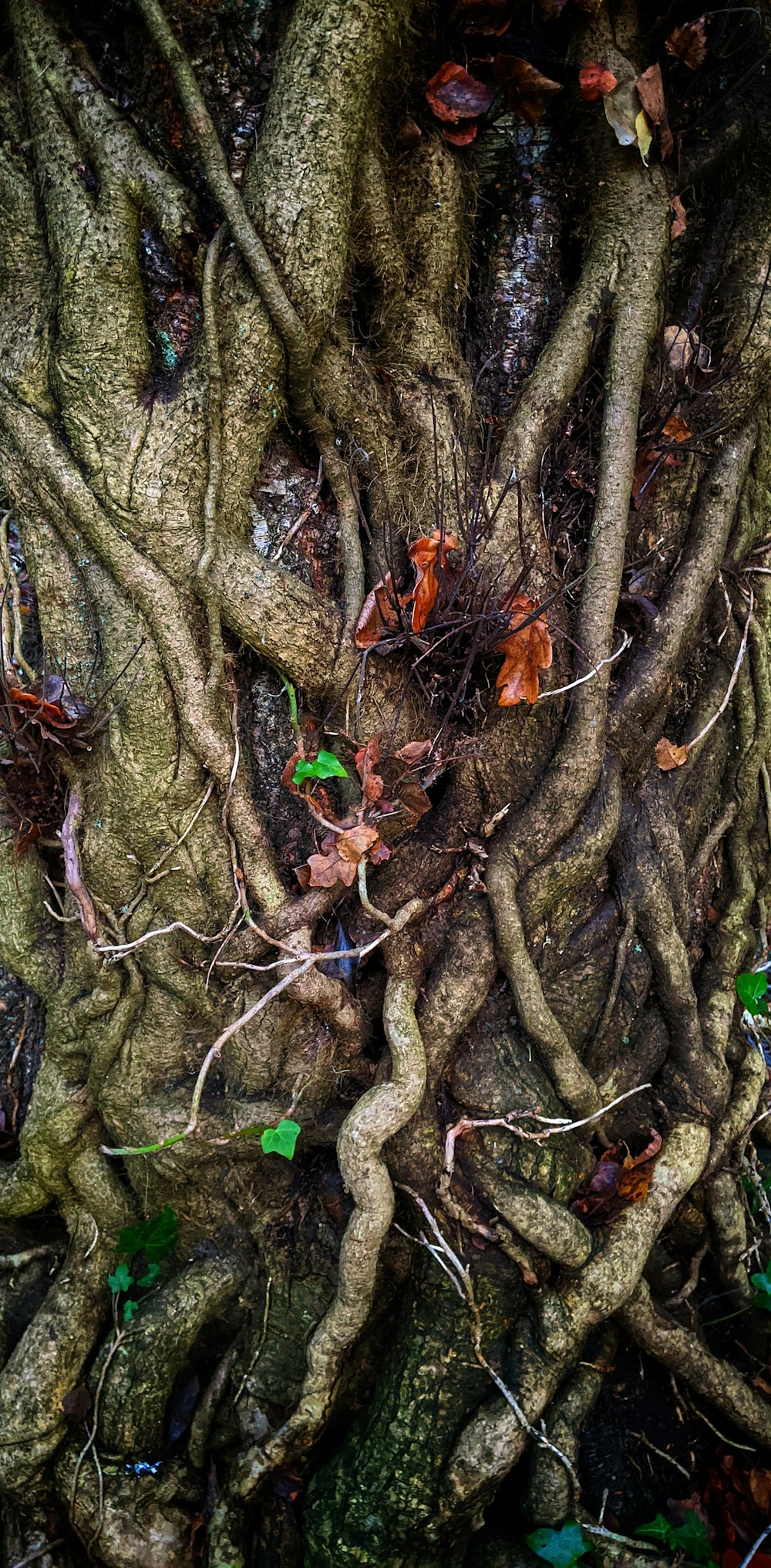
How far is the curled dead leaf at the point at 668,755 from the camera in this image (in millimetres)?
2746

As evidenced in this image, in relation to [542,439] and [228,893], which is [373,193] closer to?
[542,439]

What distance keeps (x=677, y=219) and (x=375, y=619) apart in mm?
1566

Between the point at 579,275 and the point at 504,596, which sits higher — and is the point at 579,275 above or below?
above

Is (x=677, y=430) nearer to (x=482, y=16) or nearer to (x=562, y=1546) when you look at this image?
(x=482, y=16)

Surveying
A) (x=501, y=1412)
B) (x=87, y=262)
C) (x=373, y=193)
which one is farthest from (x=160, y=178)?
(x=501, y=1412)

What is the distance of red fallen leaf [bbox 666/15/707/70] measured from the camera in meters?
2.47

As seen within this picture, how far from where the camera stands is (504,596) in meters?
2.39

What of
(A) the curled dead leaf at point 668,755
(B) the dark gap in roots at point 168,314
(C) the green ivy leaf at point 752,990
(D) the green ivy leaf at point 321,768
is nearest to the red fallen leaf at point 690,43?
(B) the dark gap in roots at point 168,314

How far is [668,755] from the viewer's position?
2758 mm

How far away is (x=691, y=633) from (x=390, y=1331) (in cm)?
221

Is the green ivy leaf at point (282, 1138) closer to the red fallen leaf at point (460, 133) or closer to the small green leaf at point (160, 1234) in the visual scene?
the small green leaf at point (160, 1234)

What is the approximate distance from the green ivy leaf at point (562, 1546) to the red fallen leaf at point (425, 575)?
7.56 feet

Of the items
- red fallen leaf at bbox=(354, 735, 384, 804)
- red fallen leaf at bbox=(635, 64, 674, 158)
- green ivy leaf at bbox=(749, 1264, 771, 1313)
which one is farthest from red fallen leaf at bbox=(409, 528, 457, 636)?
green ivy leaf at bbox=(749, 1264, 771, 1313)

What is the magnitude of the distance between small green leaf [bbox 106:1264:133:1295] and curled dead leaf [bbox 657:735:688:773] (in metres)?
2.16
